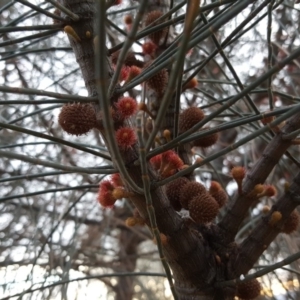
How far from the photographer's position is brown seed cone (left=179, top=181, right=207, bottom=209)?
656 mm

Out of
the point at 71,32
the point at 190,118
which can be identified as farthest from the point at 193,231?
the point at 71,32

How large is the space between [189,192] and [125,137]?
13 cm

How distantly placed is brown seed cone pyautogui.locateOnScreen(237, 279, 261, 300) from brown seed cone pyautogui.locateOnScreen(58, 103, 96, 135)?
0.32 meters

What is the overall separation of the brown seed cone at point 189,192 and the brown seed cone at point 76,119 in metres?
0.17

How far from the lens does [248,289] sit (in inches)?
28.4

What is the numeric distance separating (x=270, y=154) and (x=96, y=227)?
1.41 m

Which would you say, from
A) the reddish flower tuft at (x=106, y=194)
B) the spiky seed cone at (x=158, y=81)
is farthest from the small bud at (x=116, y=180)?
the spiky seed cone at (x=158, y=81)

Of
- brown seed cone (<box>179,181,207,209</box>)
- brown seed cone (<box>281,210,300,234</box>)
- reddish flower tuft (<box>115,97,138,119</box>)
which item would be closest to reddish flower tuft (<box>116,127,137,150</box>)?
reddish flower tuft (<box>115,97,138,119</box>)

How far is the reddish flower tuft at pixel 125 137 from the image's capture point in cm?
57

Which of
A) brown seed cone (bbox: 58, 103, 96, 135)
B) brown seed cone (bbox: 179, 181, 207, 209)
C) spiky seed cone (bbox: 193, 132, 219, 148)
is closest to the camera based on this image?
brown seed cone (bbox: 58, 103, 96, 135)

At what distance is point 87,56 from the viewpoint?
24.8 inches

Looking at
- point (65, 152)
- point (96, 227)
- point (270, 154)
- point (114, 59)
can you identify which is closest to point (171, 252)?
point (270, 154)

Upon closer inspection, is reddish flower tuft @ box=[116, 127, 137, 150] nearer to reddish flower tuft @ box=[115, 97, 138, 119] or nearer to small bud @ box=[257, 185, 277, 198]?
reddish flower tuft @ box=[115, 97, 138, 119]

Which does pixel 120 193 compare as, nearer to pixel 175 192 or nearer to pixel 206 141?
pixel 175 192
